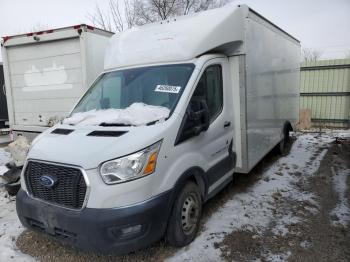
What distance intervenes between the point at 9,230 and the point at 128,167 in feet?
8.30

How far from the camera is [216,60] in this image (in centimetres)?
440

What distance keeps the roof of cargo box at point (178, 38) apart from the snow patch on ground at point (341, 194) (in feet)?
9.69

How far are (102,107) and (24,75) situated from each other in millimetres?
3706

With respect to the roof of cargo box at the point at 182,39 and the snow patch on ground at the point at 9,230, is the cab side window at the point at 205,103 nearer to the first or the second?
the roof of cargo box at the point at 182,39

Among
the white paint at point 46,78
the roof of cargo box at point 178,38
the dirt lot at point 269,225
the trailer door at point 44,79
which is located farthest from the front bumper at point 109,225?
the white paint at point 46,78

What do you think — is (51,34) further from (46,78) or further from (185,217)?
(185,217)

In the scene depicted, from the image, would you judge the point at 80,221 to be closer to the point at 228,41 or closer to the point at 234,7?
the point at 228,41

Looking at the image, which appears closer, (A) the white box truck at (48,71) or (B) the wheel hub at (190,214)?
(B) the wheel hub at (190,214)

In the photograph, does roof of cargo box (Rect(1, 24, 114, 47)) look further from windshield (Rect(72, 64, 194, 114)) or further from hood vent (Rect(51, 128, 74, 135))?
hood vent (Rect(51, 128, 74, 135))

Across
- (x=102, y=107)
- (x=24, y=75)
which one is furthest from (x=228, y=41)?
(x=24, y=75)

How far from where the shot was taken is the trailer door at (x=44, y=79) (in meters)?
6.21

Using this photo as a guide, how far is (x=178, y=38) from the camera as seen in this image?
4.16 metres

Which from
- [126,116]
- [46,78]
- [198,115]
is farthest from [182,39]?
[46,78]

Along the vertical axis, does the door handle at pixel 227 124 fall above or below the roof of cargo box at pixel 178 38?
below
